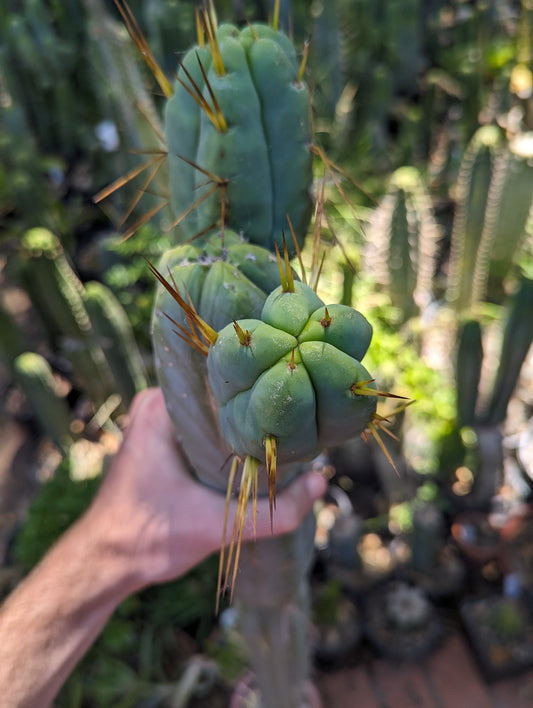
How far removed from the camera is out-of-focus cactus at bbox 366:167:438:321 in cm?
168

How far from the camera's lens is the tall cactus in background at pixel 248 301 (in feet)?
1.53

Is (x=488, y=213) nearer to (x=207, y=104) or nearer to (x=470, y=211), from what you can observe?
(x=470, y=211)

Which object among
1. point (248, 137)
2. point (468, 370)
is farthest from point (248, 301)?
point (468, 370)

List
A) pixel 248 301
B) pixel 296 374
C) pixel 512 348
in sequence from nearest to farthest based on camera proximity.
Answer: pixel 296 374, pixel 248 301, pixel 512 348

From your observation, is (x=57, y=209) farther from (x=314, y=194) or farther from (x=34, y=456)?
(x=314, y=194)

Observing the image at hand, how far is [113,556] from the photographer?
0.86m

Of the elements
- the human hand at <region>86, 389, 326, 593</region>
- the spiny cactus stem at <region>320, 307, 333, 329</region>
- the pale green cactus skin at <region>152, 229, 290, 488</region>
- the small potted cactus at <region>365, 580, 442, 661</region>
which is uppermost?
the spiny cactus stem at <region>320, 307, 333, 329</region>

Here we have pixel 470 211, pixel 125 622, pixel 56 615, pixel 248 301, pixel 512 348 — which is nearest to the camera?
pixel 248 301

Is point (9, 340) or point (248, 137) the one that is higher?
point (248, 137)

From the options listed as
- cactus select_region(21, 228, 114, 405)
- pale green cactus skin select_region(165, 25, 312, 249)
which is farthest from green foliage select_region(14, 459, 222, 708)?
pale green cactus skin select_region(165, 25, 312, 249)

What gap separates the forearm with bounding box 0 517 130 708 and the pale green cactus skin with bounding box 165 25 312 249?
53 centimetres

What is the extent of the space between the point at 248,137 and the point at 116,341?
1114mm

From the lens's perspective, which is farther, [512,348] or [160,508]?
[512,348]

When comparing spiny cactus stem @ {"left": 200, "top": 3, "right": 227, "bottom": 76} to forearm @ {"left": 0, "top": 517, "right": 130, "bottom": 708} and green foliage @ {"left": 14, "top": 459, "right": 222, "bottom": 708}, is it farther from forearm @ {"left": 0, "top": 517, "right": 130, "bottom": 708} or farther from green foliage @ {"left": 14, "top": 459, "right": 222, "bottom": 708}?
green foliage @ {"left": 14, "top": 459, "right": 222, "bottom": 708}
